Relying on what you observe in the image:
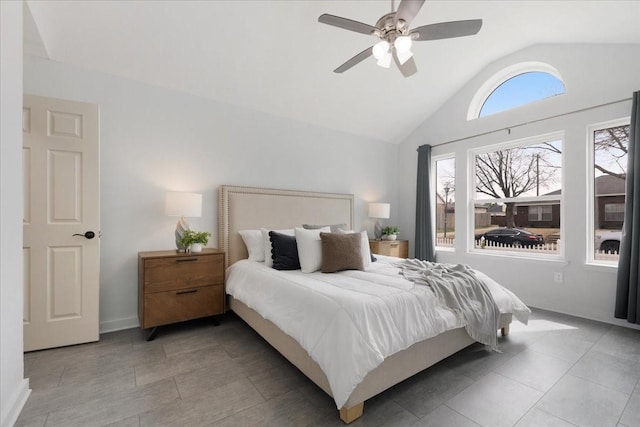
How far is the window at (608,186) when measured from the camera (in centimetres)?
307

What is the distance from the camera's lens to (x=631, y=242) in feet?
9.22

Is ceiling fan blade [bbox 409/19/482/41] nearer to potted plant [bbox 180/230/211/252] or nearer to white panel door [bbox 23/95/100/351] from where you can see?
potted plant [bbox 180/230/211/252]

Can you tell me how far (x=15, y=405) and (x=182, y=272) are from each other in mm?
1311

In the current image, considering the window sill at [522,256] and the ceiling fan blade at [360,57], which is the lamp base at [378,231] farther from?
the ceiling fan blade at [360,57]

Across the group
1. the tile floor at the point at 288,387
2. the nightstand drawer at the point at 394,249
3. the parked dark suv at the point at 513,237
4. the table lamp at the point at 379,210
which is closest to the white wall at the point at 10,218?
the tile floor at the point at 288,387

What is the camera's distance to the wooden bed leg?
154 centimetres

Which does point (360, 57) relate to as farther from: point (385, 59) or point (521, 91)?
point (521, 91)

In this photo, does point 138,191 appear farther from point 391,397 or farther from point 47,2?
point 391,397

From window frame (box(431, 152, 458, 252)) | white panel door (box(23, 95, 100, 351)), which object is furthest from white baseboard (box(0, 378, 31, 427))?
window frame (box(431, 152, 458, 252))

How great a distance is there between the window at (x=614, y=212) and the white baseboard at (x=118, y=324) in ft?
16.9

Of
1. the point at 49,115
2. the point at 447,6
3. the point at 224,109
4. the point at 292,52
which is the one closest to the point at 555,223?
the point at 447,6

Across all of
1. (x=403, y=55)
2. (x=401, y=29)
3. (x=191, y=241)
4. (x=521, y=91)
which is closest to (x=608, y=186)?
(x=521, y=91)

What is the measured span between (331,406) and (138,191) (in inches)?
105

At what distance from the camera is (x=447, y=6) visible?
111 inches
